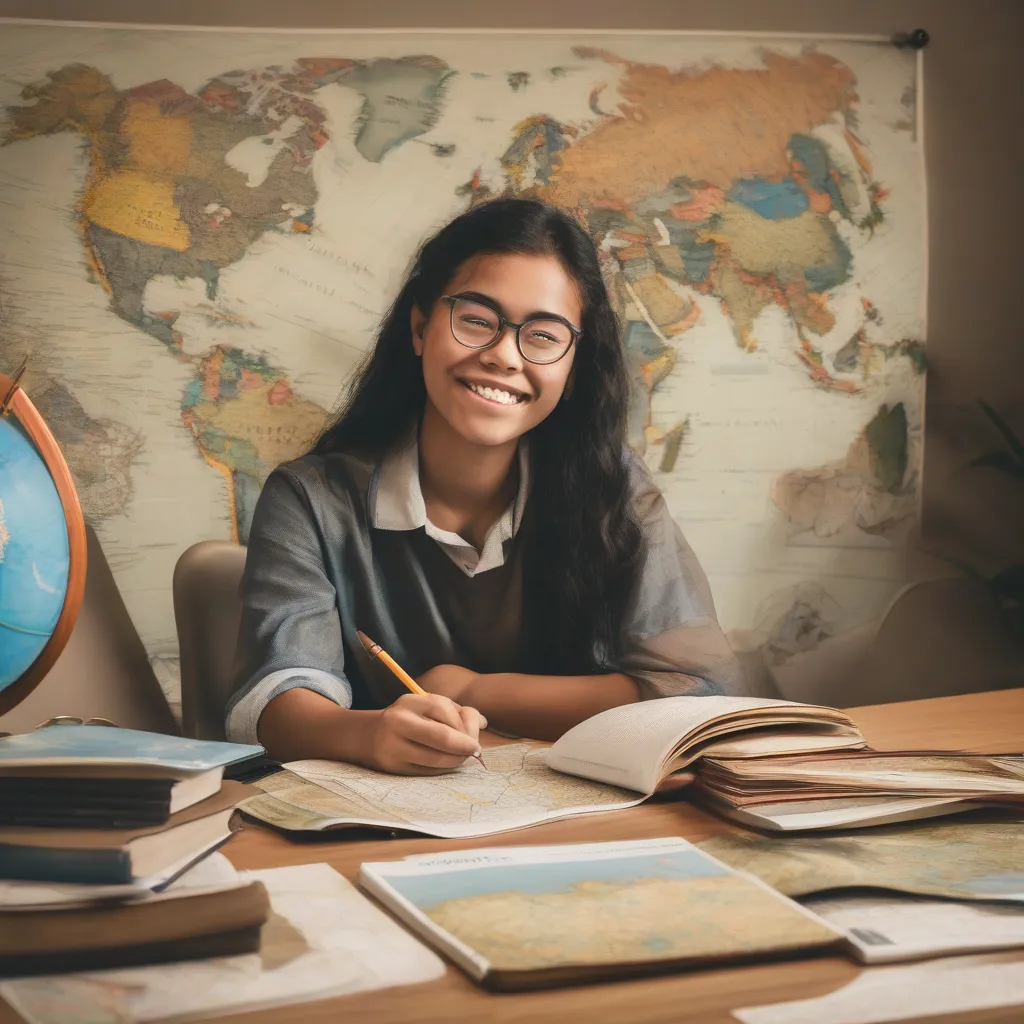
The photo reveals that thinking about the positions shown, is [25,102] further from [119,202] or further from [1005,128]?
[1005,128]

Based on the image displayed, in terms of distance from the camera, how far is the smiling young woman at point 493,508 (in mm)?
1530

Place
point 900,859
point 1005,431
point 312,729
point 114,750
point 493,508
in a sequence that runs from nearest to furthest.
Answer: point 114,750
point 900,859
point 312,729
point 493,508
point 1005,431

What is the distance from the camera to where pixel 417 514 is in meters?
1.61

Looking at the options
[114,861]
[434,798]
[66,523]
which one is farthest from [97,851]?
[66,523]

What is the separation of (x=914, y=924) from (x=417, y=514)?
1.04m

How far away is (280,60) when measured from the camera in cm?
235

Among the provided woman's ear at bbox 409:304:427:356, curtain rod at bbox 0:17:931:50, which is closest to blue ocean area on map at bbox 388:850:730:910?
woman's ear at bbox 409:304:427:356

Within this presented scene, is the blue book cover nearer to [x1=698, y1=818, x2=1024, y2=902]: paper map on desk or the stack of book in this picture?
the stack of book

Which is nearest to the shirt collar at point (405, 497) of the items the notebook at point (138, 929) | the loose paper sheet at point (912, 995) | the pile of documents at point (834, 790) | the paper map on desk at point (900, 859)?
the pile of documents at point (834, 790)

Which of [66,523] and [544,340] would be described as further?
[544,340]

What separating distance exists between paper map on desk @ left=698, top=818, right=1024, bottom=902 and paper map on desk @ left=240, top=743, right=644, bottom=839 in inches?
6.1

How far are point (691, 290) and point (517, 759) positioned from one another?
175 centimetres

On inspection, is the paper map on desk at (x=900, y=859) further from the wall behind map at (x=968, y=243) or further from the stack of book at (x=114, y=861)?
the wall behind map at (x=968, y=243)

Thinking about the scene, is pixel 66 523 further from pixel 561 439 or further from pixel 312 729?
pixel 561 439
